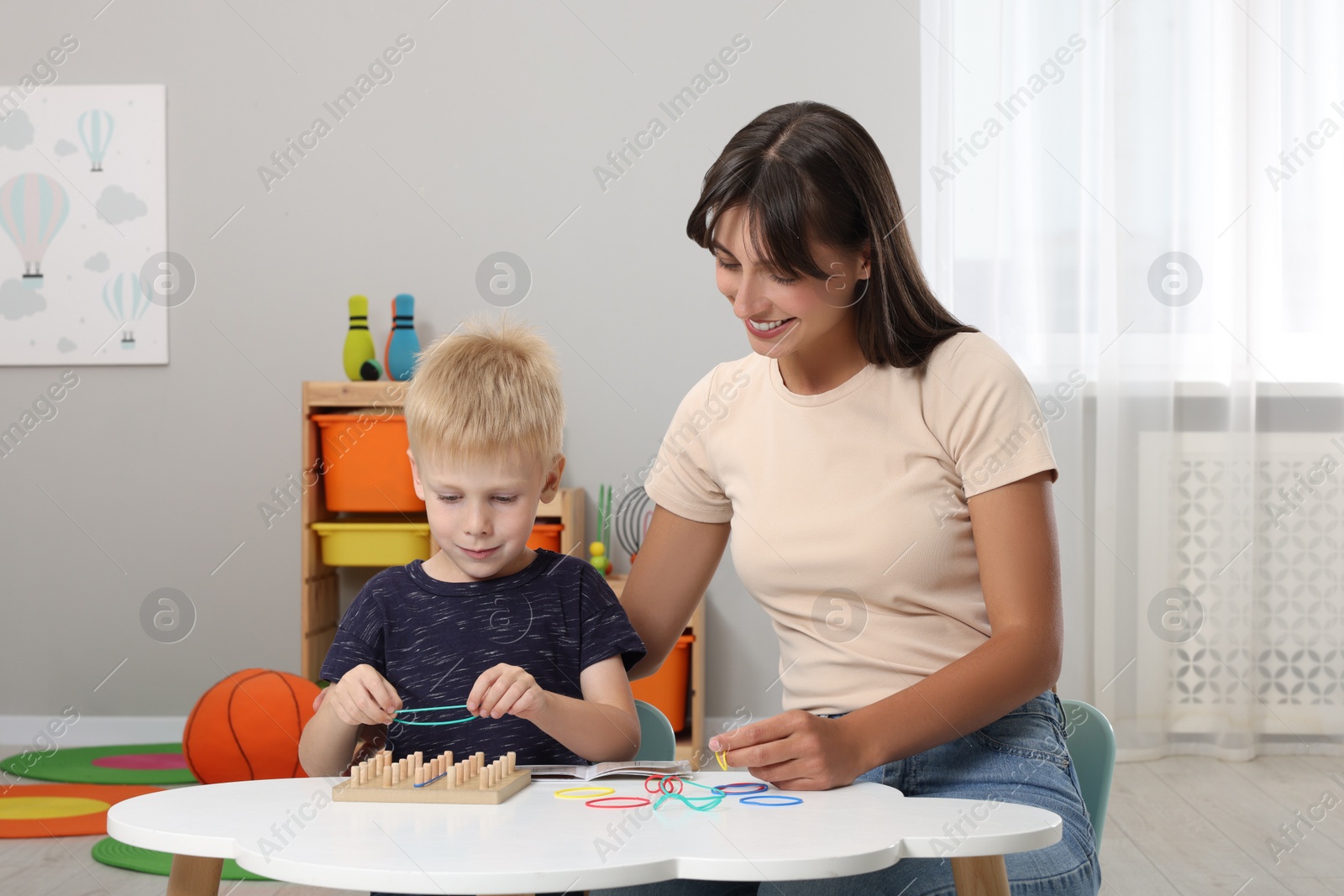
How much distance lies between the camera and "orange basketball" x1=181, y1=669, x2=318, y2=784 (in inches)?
94.4

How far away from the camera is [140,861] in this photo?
2141 mm

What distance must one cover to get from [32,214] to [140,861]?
1958 millimetres

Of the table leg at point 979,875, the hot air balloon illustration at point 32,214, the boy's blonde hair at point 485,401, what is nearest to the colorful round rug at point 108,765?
the hot air balloon illustration at point 32,214

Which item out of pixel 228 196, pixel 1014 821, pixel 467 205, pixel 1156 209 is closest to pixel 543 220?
pixel 467 205

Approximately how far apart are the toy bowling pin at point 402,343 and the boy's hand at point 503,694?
2.10 meters

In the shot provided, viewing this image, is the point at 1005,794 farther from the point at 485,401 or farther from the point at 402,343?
the point at 402,343

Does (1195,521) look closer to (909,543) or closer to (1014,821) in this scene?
(909,543)

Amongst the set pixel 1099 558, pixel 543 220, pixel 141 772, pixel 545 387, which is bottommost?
pixel 141 772

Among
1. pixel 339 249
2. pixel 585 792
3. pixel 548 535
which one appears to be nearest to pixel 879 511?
pixel 585 792

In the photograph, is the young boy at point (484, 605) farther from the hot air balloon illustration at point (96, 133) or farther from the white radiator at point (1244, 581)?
the hot air balloon illustration at point (96, 133)

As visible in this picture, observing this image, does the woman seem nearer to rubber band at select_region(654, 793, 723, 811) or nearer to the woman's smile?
the woman's smile

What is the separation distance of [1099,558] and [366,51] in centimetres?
244

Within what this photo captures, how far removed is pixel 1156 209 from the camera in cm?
309

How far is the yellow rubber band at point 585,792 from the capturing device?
2.89 feet
